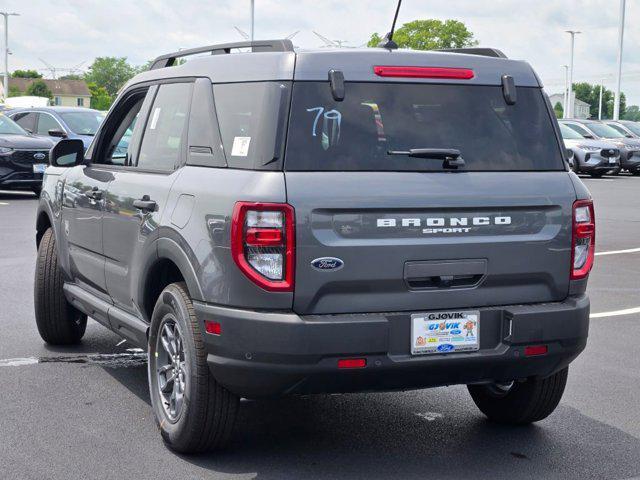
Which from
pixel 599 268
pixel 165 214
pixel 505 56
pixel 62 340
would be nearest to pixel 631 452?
pixel 505 56

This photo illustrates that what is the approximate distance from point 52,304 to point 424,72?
3.46 meters

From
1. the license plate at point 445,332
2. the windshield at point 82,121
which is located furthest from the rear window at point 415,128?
the windshield at point 82,121

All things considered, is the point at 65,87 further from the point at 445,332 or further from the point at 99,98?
the point at 445,332

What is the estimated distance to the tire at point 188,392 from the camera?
480cm

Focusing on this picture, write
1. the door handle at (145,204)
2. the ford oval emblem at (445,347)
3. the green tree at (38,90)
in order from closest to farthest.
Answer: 1. the ford oval emblem at (445,347)
2. the door handle at (145,204)
3. the green tree at (38,90)

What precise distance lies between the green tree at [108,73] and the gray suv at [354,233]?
191140 mm

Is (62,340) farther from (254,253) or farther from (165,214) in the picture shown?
(254,253)

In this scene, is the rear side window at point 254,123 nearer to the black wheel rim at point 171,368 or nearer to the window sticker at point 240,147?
the window sticker at point 240,147

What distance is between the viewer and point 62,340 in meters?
7.45

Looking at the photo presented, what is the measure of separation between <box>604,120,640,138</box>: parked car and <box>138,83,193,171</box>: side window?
30.5 metres

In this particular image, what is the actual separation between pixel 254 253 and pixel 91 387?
2284 millimetres

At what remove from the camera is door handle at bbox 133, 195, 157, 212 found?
5312 millimetres

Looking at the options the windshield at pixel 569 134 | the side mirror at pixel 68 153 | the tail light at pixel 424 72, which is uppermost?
the tail light at pixel 424 72

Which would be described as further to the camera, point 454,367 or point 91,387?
point 91,387
